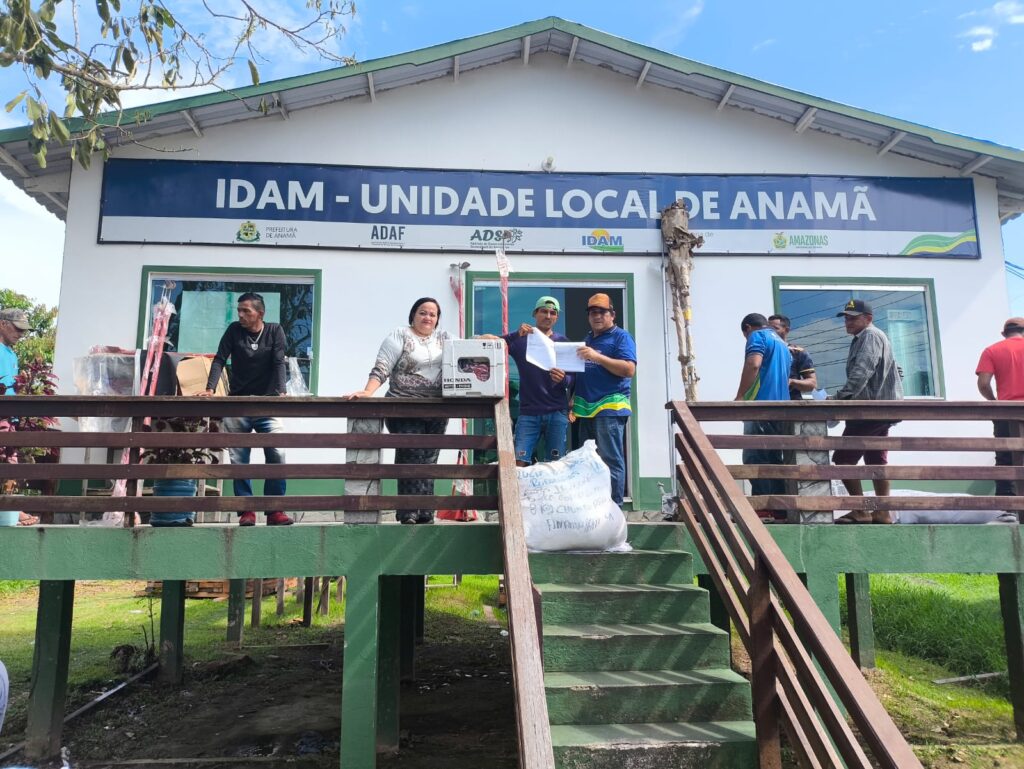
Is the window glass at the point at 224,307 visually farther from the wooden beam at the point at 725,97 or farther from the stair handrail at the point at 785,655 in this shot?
the wooden beam at the point at 725,97

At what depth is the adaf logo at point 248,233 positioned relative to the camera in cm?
789

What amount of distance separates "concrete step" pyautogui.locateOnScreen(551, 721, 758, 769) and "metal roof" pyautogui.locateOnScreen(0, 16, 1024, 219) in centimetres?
675

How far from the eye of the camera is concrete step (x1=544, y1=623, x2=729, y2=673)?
394 cm

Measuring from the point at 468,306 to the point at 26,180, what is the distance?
5.03m

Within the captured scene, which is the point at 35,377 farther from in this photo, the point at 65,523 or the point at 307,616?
the point at 307,616

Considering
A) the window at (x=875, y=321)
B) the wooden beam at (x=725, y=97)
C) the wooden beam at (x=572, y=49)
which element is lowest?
the window at (x=875, y=321)

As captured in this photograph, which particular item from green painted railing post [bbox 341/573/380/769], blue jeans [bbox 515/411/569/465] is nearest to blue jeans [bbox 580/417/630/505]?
blue jeans [bbox 515/411/569/465]

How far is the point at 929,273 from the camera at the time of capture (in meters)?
8.19

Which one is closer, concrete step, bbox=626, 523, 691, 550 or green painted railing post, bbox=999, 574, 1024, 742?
concrete step, bbox=626, 523, 691, 550

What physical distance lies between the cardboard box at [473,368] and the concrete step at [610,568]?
3.68 feet

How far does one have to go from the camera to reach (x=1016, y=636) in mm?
5871

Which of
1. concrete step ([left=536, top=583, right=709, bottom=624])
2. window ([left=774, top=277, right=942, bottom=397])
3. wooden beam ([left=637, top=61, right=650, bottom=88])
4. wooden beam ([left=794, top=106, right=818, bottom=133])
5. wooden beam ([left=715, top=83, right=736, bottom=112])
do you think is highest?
wooden beam ([left=637, top=61, right=650, bottom=88])

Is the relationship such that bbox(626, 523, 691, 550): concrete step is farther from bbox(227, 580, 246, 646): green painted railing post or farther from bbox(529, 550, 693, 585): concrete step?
bbox(227, 580, 246, 646): green painted railing post

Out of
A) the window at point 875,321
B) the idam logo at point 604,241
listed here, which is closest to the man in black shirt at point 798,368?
the window at point 875,321
